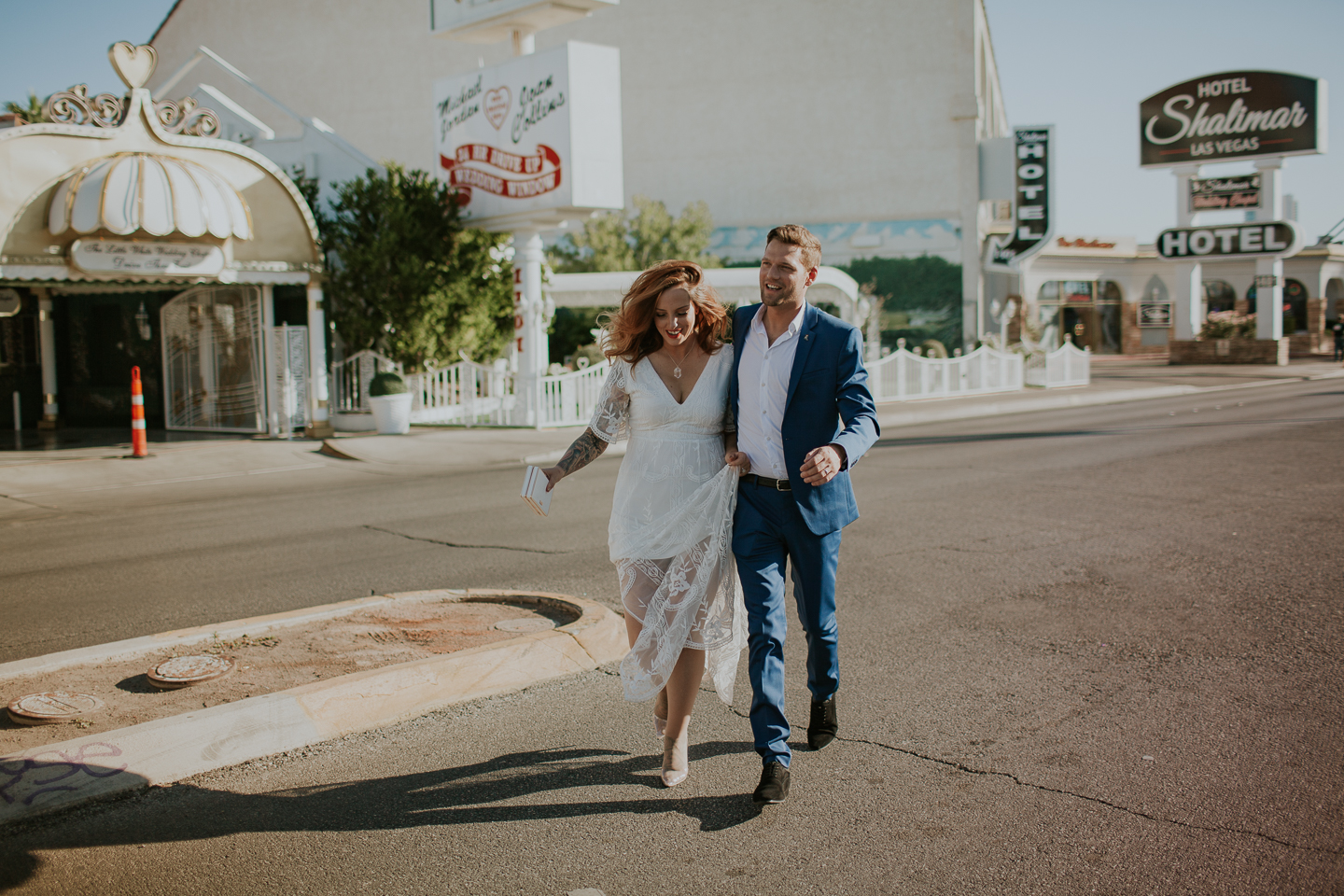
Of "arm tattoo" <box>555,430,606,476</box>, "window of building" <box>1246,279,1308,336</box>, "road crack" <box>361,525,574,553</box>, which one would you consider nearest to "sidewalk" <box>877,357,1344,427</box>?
"road crack" <box>361,525,574,553</box>

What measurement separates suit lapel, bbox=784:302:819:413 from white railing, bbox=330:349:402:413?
1555 centimetres

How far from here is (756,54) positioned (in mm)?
39938

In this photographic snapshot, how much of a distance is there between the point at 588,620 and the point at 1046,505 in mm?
5657

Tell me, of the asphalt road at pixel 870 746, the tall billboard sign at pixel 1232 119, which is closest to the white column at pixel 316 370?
the asphalt road at pixel 870 746

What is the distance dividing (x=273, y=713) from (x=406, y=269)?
48.7 ft

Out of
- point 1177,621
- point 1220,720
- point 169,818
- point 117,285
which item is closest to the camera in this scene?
point 169,818

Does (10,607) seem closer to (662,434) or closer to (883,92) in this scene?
(662,434)

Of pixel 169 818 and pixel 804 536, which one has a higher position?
pixel 804 536

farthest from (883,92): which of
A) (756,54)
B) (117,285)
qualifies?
(117,285)

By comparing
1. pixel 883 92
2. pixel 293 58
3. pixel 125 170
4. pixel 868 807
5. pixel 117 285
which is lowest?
pixel 868 807

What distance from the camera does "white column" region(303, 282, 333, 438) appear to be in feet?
56.5

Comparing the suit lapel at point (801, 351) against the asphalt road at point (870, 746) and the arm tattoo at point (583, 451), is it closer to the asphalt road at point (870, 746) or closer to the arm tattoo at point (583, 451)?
the arm tattoo at point (583, 451)

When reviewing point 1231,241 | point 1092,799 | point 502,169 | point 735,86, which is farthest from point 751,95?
point 1092,799

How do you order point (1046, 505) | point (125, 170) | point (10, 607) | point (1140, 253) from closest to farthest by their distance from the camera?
point (10, 607) → point (1046, 505) → point (125, 170) → point (1140, 253)
